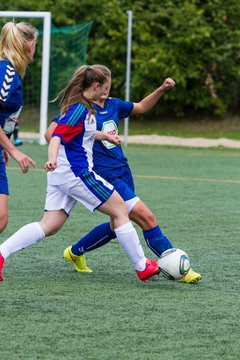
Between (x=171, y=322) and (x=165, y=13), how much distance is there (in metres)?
21.9

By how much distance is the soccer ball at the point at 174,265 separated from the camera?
6.32m

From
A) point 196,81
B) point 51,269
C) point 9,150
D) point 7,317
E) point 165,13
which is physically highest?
point 9,150

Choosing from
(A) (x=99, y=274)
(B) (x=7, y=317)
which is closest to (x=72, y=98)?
(A) (x=99, y=274)

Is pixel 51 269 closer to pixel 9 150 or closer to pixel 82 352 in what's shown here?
pixel 9 150

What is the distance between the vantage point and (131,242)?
630 centimetres

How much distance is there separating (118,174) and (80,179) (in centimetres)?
44

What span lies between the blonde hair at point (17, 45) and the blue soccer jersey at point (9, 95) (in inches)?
1.8

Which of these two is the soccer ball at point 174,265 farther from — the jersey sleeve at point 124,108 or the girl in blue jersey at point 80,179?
the jersey sleeve at point 124,108

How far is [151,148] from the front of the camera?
2089 centimetres

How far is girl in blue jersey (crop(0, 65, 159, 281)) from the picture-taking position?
6.27 meters

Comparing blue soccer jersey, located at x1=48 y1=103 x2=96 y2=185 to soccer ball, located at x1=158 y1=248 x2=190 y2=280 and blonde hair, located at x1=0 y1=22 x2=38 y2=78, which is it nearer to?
blonde hair, located at x1=0 y1=22 x2=38 y2=78

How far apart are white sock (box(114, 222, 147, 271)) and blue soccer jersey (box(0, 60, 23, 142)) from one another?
0.93m

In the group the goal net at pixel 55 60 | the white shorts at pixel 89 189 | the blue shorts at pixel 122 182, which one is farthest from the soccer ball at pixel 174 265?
the goal net at pixel 55 60

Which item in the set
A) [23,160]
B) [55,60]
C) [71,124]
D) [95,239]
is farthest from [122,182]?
[55,60]
